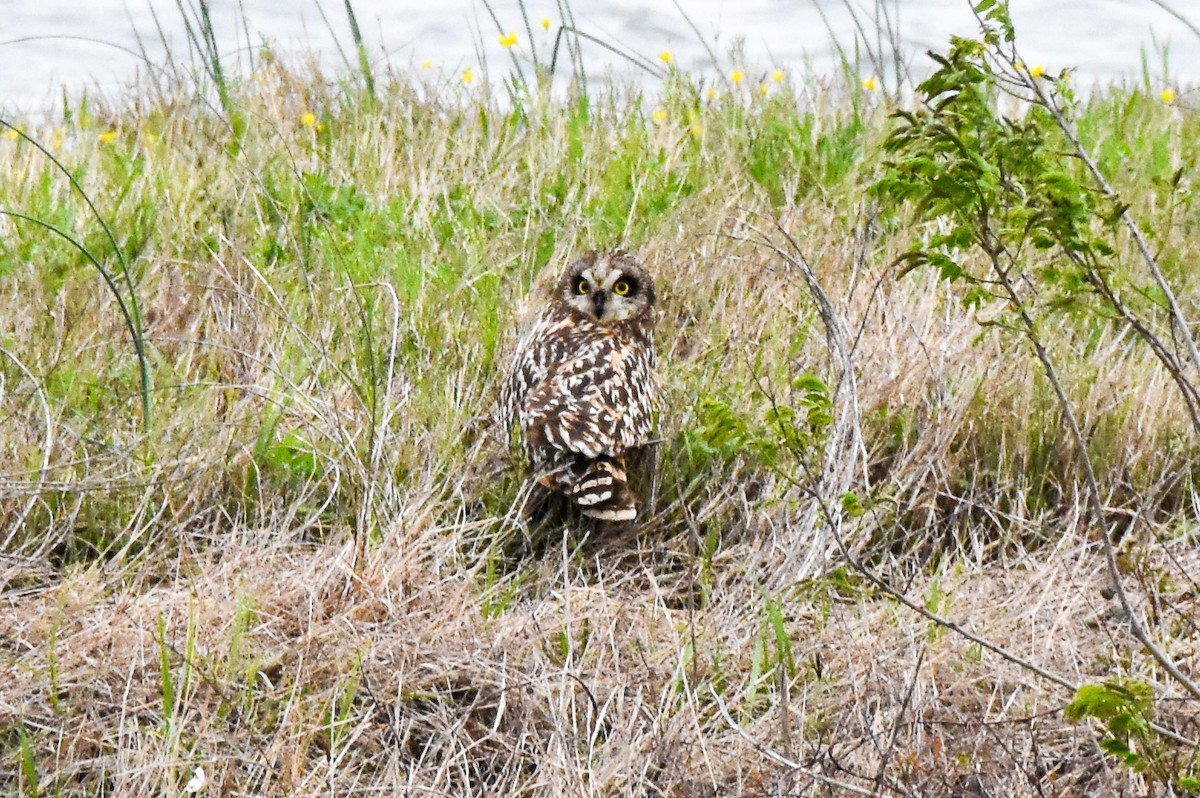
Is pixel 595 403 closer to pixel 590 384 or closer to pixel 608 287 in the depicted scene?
pixel 590 384

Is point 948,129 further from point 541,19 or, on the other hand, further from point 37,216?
point 541,19

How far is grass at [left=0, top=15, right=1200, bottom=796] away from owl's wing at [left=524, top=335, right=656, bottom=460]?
133 mm

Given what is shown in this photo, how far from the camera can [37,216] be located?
5098 millimetres

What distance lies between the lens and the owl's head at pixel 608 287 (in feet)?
15.2

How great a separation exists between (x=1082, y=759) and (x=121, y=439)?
2495 mm

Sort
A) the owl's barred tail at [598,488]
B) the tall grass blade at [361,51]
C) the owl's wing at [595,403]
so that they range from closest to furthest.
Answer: the owl's barred tail at [598,488]
the owl's wing at [595,403]
the tall grass blade at [361,51]

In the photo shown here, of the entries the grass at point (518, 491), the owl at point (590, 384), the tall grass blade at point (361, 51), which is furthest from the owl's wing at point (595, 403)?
the tall grass blade at point (361, 51)

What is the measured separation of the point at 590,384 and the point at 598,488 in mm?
437

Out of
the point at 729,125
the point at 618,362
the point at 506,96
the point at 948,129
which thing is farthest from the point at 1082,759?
the point at 506,96

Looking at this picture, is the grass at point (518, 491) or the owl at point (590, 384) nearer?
the grass at point (518, 491)

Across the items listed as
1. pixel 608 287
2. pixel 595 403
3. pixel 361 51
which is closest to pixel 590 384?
pixel 595 403

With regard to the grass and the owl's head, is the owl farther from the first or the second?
the grass

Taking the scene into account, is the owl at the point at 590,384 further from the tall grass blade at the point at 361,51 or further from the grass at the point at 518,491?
the tall grass blade at the point at 361,51

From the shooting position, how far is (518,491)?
3986 millimetres
